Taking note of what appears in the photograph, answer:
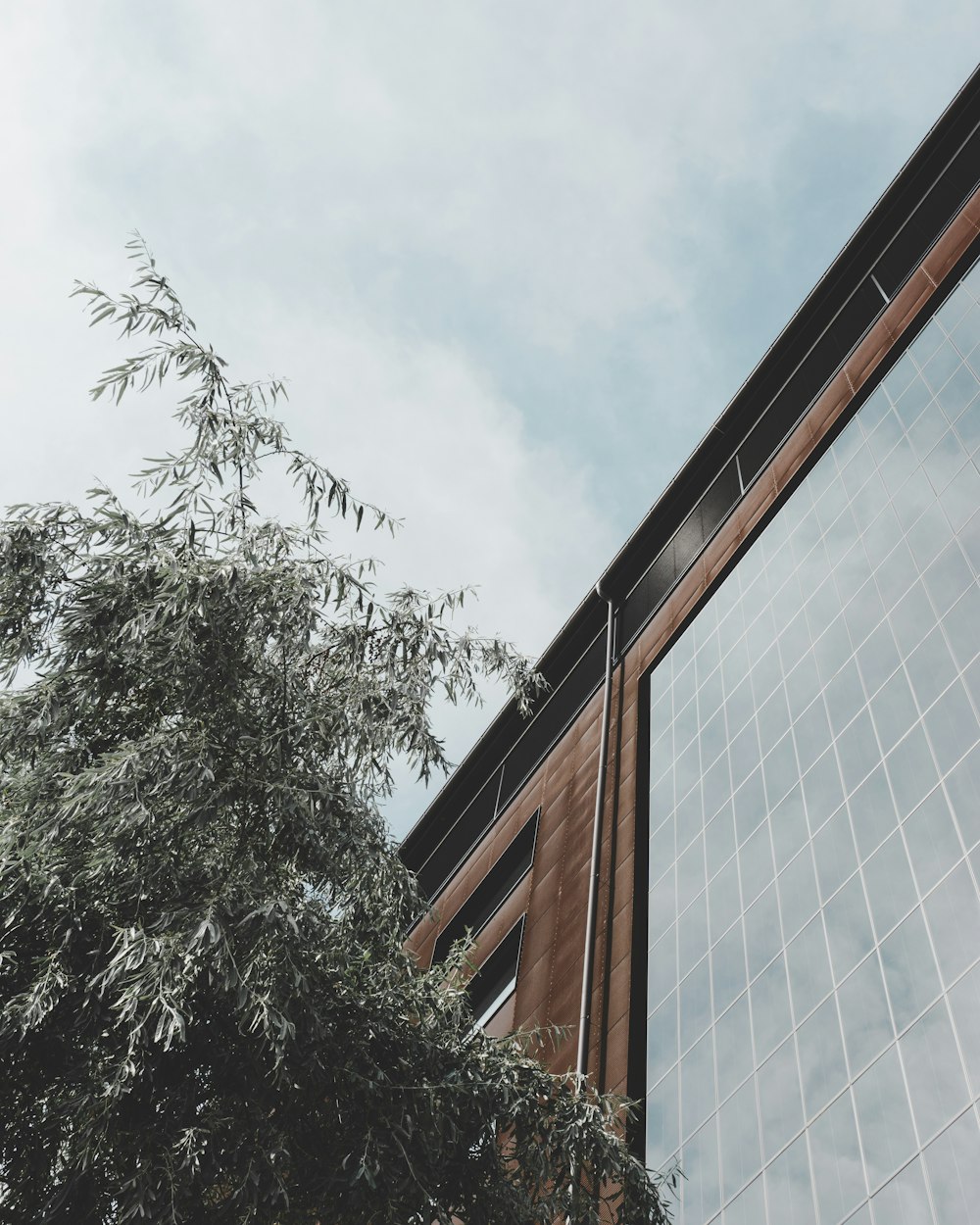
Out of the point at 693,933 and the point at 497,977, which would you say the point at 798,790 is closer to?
the point at 693,933

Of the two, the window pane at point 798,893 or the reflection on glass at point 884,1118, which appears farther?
the window pane at point 798,893

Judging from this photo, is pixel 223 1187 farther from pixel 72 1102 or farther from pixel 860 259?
pixel 860 259

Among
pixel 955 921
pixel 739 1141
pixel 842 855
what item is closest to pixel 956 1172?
pixel 955 921

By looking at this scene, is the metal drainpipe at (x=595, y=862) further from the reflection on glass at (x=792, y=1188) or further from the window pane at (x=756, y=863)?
the window pane at (x=756, y=863)

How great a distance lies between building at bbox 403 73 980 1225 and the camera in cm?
863

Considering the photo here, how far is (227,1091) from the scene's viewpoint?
21.7ft

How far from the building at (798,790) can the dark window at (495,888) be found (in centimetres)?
7

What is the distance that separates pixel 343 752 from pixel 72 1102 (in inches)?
122

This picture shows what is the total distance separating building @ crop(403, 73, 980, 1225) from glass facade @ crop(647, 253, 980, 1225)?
0.03 metres

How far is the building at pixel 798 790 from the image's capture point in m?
8.63

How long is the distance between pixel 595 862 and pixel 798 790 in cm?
Result: 471

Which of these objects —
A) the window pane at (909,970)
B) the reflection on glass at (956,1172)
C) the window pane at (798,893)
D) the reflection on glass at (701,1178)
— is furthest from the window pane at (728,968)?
the reflection on glass at (956,1172)

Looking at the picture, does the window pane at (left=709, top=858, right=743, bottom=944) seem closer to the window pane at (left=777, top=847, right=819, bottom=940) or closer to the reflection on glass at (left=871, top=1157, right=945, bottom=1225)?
the window pane at (left=777, top=847, right=819, bottom=940)

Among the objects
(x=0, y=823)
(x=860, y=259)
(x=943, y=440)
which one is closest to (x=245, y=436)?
(x=0, y=823)
